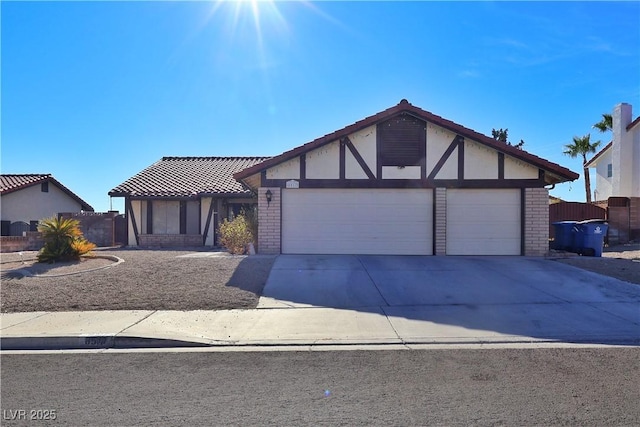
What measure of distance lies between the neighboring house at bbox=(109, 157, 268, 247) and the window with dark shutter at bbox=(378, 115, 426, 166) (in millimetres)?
7706

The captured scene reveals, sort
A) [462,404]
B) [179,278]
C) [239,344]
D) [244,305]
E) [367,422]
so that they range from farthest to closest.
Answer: [179,278]
[244,305]
[239,344]
[462,404]
[367,422]

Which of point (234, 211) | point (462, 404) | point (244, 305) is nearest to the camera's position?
point (462, 404)

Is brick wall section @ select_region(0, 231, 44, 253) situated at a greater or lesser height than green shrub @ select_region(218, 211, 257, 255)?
lesser

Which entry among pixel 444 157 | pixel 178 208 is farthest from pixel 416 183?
pixel 178 208

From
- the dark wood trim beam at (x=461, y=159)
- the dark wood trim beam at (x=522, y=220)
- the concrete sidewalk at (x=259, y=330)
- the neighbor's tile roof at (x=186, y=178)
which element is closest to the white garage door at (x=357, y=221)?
the dark wood trim beam at (x=461, y=159)

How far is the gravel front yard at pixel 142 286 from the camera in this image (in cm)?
825

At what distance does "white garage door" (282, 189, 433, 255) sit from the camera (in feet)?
46.0

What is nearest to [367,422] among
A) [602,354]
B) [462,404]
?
[462,404]

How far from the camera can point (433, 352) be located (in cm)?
578

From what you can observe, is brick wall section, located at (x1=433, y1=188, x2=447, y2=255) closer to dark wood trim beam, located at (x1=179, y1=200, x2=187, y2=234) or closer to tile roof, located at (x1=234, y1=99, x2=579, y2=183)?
tile roof, located at (x1=234, y1=99, x2=579, y2=183)

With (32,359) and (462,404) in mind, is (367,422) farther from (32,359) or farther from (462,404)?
(32,359)

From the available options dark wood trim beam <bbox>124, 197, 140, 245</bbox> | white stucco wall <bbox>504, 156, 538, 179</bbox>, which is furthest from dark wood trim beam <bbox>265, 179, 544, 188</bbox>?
dark wood trim beam <bbox>124, 197, 140, 245</bbox>

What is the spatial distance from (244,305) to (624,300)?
7461 millimetres

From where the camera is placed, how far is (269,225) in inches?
549
